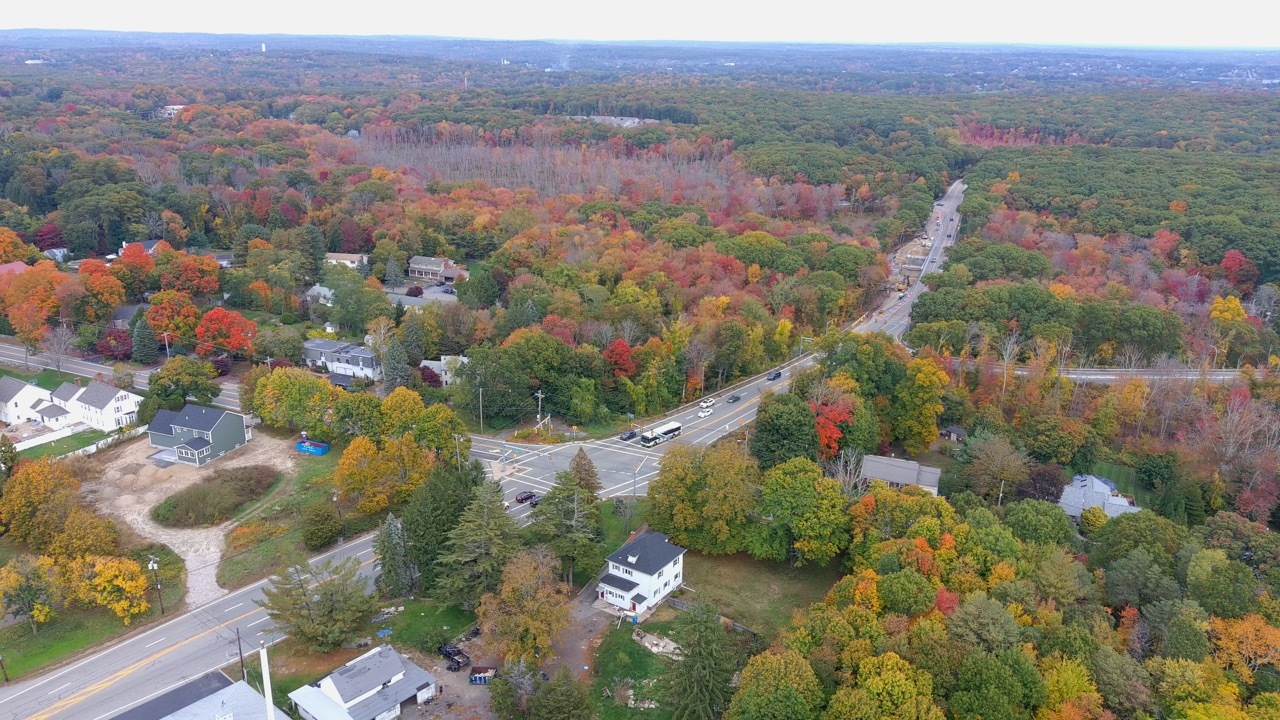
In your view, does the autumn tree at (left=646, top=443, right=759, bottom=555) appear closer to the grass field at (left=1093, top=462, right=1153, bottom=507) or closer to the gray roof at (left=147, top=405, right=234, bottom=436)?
the grass field at (left=1093, top=462, right=1153, bottom=507)

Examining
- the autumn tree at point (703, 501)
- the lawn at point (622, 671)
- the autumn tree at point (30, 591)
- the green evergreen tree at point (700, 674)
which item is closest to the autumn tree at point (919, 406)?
the autumn tree at point (703, 501)

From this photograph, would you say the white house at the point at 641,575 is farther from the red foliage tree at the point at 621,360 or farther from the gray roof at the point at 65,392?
the gray roof at the point at 65,392

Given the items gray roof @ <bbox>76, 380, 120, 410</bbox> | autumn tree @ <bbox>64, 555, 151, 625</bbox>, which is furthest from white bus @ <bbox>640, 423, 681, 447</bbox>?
gray roof @ <bbox>76, 380, 120, 410</bbox>

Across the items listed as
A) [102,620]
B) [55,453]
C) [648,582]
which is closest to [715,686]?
[648,582]

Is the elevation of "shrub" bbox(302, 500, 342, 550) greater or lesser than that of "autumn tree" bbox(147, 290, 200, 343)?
lesser

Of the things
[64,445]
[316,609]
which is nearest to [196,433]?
[64,445]

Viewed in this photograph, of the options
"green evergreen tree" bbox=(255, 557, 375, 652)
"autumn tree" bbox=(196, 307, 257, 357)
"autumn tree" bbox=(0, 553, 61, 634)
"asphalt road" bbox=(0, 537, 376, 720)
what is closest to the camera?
"asphalt road" bbox=(0, 537, 376, 720)

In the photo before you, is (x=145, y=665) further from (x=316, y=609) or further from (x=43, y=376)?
(x=43, y=376)
